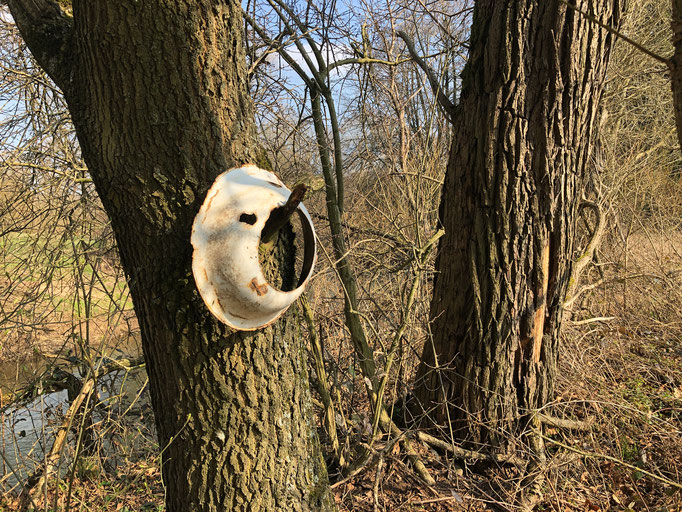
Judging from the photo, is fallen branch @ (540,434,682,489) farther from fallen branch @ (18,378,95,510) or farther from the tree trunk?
fallen branch @ (18,378,95,510)

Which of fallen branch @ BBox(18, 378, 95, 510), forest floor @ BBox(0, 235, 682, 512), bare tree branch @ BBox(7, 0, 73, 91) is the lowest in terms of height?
forest floor @ BBox(0, 235, 682, 512)

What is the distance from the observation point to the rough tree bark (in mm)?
1465

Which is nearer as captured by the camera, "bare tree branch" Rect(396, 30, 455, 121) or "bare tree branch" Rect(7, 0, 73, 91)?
"bare tree branch" Rect(7, 0, 73, 91)

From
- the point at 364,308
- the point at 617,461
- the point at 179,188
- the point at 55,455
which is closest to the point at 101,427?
the point at 55,455

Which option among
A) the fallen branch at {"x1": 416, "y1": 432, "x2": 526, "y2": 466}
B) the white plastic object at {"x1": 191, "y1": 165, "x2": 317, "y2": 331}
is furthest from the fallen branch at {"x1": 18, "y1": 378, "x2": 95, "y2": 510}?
the fallen branch at {"x1": 416, "y1": 432, "x2": 526, "y2": 466}

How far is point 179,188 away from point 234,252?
0.30 meters

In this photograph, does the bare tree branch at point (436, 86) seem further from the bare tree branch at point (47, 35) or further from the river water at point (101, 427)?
the river water at point (101, 427)

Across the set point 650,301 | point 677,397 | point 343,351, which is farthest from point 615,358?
point 343,351

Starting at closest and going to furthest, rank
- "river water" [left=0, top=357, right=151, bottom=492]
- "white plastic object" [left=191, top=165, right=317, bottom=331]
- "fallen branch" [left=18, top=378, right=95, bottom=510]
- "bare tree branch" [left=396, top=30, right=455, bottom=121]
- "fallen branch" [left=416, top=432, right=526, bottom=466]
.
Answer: "white plastic object" [left=191, top=165, right=317, bottom=331] < "fallen branch" [left=18, top=378, right=95, bottom=510] < "fallen branch" [left=416, top=432, right=526, bottom=466] < "bare tree branch" [left=396, top=30, right=455, bottom=121] < "river water" [left=0, top=357, right=151, bottom=492]

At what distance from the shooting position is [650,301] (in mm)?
4629

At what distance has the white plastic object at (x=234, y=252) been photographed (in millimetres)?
1411

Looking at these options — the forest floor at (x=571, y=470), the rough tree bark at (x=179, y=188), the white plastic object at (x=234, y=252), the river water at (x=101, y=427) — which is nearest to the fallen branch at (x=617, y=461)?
the forest floor at (x=571, y=470)

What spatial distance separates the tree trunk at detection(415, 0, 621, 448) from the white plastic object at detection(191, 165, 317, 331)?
4.75 feet

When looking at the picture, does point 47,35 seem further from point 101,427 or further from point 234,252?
point 101,427
